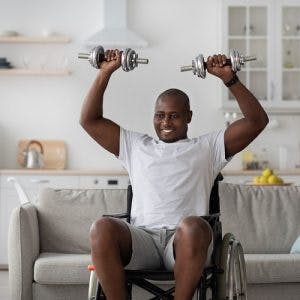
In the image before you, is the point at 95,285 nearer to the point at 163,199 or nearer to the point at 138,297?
the point at 163,199

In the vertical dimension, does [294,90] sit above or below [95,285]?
above

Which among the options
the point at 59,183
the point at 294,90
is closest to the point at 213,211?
the point at 59,183

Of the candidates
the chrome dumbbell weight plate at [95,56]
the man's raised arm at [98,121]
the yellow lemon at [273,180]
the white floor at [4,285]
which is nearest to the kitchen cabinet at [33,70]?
the white floor at [4,285]

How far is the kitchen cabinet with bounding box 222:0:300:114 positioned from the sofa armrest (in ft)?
11.9

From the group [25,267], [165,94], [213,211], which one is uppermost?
[165,94]

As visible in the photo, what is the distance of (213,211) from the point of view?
346 centimetres

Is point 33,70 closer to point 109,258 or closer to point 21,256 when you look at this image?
point 21,256

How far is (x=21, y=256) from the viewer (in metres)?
4.29

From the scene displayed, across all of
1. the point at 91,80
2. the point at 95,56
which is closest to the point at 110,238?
the point at 95,56

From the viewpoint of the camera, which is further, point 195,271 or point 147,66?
point 147,66

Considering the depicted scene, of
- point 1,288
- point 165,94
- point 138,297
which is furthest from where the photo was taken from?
point 1,288

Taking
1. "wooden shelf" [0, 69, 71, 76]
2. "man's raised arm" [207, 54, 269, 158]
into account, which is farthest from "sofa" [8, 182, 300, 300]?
"wooden shelf" [0, 69, 71, 76]

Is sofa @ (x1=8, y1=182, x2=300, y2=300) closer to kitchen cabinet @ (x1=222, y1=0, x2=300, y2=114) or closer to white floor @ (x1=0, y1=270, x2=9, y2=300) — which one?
white floor @ (x1=0, y1=270, x2=9, y2=300)

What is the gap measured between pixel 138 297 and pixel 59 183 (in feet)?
10.4
